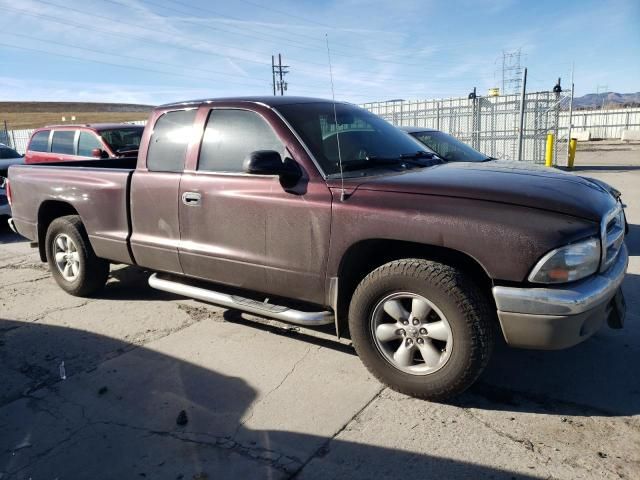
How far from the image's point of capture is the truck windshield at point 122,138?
10.3m

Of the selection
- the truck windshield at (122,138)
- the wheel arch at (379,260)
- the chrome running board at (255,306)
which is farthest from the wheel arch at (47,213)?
the truck windshield at (122,138)

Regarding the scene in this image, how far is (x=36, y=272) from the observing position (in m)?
6.49

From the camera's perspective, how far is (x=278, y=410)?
3098mm

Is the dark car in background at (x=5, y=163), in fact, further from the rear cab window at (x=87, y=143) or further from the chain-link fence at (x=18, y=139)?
the chain-link fence at (x=18, y=139)

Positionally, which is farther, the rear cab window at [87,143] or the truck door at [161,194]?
the rear cab window at [87,143]

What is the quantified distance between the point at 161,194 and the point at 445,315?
257 cm

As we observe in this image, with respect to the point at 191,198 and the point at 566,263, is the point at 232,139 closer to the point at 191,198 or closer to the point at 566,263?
the point at 191,198

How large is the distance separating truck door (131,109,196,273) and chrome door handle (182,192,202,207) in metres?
0.10

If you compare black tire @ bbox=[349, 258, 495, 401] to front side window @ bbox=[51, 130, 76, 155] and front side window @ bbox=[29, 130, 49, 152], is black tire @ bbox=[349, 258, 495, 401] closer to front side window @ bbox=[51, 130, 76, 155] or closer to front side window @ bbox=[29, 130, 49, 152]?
front side window @ bbox=[51, 130, 76, 155]

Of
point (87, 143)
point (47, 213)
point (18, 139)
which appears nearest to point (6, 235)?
point (87, 143)

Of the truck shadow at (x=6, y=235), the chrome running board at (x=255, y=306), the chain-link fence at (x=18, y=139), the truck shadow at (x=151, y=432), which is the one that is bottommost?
the truck shadow at (x=151, y=432)

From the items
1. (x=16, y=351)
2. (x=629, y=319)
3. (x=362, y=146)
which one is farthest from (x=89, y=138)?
(x=629, y=319)

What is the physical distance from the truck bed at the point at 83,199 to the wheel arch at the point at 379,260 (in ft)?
7.39

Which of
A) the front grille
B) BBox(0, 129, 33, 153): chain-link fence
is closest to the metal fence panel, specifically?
the front grille
